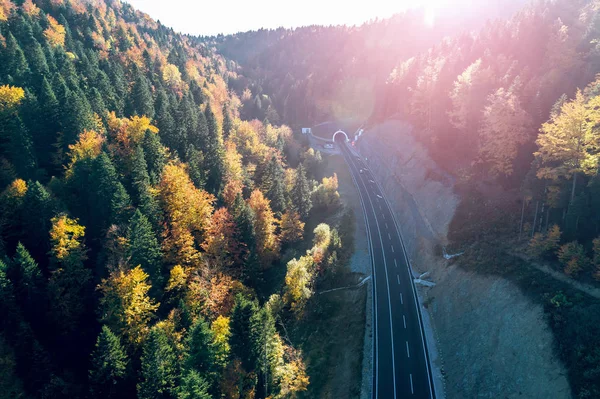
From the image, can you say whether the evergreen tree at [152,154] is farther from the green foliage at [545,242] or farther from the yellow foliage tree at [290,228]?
the green foliage at [545,242]

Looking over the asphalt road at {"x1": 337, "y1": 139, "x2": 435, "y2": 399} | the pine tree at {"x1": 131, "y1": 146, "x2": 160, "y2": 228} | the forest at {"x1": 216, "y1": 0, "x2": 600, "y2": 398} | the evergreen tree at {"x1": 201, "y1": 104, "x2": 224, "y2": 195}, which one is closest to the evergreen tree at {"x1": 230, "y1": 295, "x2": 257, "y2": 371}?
the asphalt road at {"x1": 337, "y1": 139, "x2": 435, "y2": 399}

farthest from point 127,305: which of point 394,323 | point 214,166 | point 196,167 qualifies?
point 394,323

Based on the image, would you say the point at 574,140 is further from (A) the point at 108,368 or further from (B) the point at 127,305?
(A) the point at 108,368

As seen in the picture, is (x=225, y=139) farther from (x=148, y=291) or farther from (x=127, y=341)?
(x=127, y=341)

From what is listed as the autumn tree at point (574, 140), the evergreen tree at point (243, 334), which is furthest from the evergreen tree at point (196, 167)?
the autumn tree at point (574, 140)

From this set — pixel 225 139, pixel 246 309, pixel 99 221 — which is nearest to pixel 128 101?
pixel 225 139

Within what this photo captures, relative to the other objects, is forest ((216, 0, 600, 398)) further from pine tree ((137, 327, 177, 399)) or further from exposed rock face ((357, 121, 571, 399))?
pine tree ((137, 327, 177, 399))
